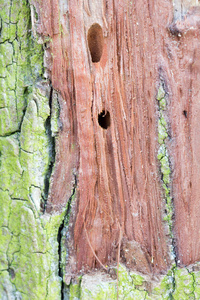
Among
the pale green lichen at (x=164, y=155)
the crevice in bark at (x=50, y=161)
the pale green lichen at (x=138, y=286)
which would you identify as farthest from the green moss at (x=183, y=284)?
the crevice in bark at (x=50, y=161)

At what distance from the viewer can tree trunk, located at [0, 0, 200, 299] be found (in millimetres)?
933

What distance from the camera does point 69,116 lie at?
978 millimetres

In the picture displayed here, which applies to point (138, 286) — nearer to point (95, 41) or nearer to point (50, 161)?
point (50, 161)

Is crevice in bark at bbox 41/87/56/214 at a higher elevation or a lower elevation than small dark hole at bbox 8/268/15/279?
higher

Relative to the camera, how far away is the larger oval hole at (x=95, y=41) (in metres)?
0.95

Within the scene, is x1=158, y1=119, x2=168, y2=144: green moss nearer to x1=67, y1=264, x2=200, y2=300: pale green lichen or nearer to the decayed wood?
the decayed wood

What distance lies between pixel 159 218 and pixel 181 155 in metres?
0.23

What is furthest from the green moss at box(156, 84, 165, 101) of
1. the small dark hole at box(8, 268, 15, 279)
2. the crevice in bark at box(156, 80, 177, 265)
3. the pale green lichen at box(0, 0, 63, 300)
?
the small dark hole at box(8, 268, 15, 279)

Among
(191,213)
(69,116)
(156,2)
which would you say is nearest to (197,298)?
(191,213)

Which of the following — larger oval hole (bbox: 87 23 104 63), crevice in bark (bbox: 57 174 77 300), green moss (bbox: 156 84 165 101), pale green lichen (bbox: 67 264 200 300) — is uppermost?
larger oval hole (bbox: 87 23 104 63)

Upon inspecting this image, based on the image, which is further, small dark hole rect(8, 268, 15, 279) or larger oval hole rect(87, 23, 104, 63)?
small dark hole rect(8, 268, 15, 279)

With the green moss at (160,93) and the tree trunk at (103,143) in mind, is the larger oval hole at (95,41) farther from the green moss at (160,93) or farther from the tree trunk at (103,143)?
the green moss at (160,93)

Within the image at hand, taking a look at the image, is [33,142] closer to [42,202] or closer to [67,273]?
[42,202]

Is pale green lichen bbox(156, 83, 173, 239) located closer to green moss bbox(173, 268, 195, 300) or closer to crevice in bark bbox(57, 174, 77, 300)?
green moss bbox(173, 268, 195, 300)
